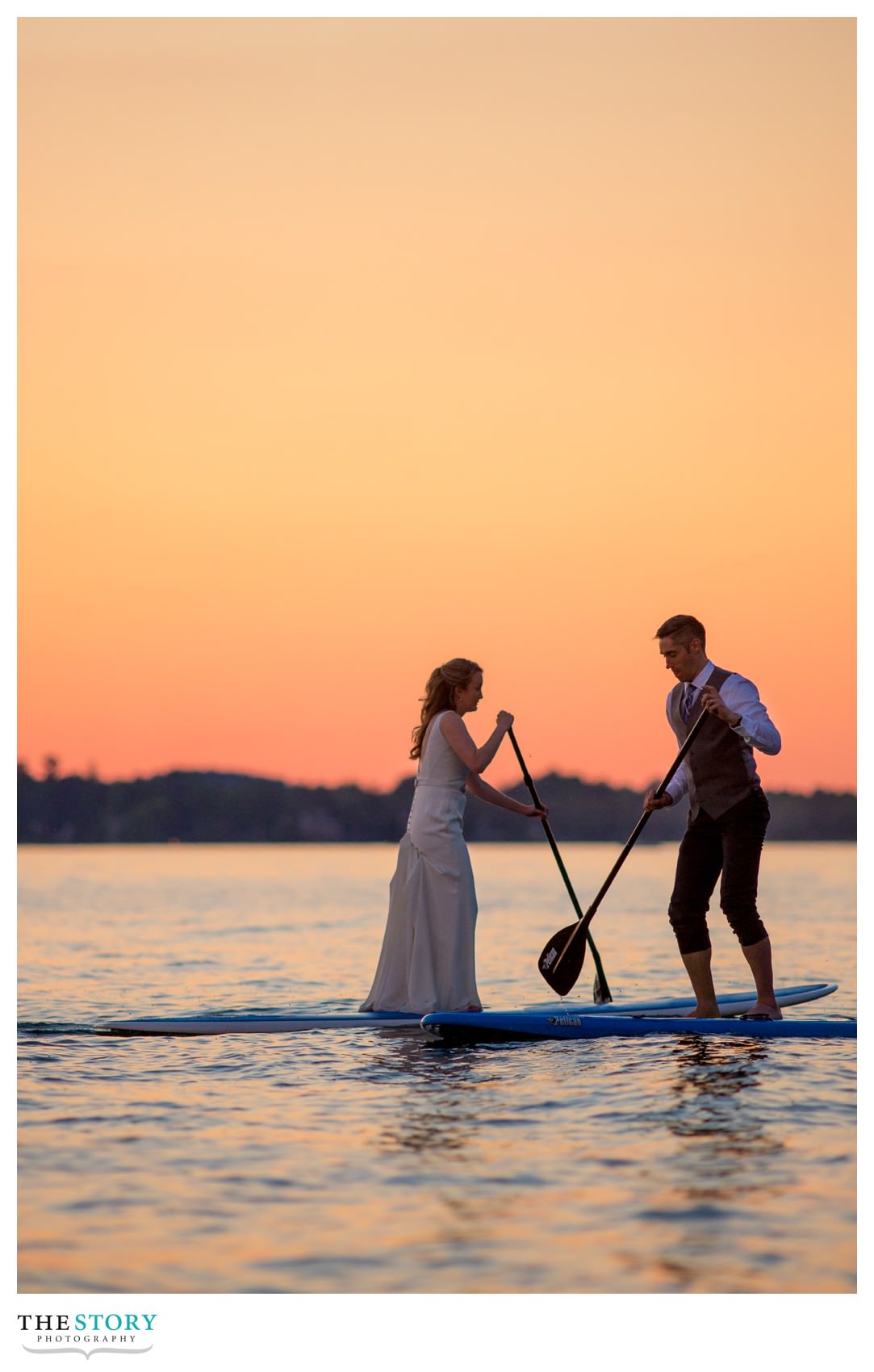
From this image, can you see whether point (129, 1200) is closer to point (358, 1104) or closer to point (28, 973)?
point (358, 1104)

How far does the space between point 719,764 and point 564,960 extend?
6.05ft

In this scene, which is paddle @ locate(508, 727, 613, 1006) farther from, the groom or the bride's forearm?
the groom

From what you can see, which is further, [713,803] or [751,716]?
[713,803]

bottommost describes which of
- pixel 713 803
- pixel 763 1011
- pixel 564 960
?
pixel 763 1011

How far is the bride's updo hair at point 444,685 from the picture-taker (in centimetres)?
927

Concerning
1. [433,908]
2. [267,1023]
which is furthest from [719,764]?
[267,1023]

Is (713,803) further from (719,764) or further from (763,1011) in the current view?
(763,1011)

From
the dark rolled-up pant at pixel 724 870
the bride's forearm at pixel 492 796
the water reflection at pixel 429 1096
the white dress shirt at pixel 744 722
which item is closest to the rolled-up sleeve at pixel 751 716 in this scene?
the white dress shirt at pixel 744 722

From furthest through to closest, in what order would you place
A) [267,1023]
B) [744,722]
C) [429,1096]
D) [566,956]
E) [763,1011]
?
[566,956], [267,1023], [763,1011], [744,722], [429,1096]

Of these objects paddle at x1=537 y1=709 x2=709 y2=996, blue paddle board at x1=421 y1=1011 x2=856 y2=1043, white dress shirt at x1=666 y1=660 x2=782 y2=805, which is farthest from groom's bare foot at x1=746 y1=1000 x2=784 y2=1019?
white dress shirt at x1=666 y1=660 x2=782 y2=805

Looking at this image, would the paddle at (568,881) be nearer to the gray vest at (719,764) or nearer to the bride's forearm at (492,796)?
the bride's forearm at (492,796)

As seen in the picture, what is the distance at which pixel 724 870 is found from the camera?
863 cm

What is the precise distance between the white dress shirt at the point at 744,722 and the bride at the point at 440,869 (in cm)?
96

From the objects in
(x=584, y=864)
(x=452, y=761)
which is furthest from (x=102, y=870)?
(x=452, y=761)
